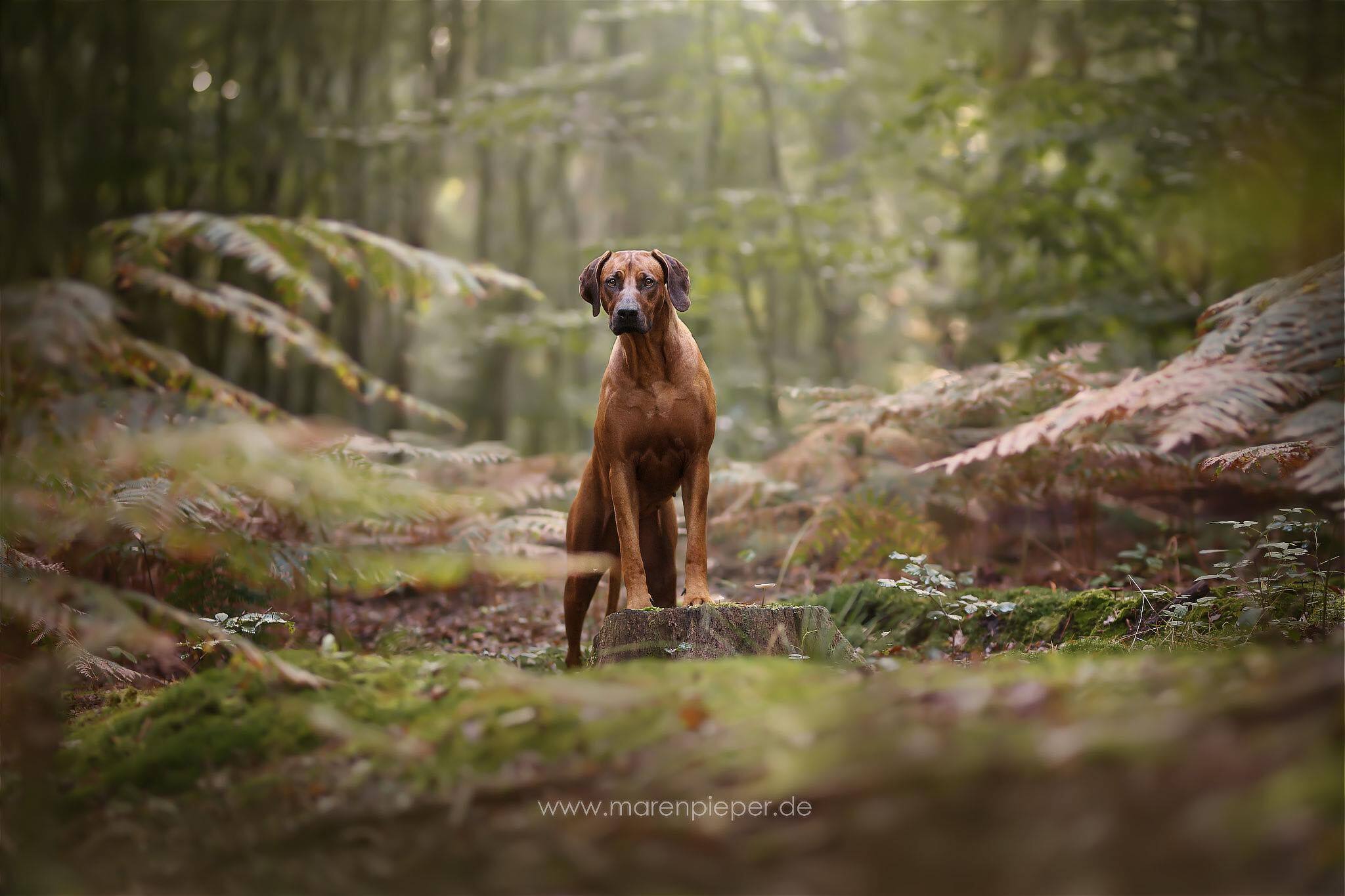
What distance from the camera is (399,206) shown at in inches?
516

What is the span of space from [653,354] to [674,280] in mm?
386

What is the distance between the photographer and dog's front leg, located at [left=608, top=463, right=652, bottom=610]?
4.14 m

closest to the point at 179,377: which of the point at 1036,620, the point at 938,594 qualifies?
the point at 938,594

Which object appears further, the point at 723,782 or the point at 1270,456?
the point at 1270,456

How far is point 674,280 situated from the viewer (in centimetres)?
431

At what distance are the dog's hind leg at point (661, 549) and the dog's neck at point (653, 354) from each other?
79 centimetres

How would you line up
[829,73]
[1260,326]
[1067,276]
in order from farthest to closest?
[829,73]
[1067,276]
[1260,326]

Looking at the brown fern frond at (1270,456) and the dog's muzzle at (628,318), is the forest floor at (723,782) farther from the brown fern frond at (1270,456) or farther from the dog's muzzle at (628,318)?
the brown fern frond at (1270,456)

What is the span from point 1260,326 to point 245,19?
1078 centimetres

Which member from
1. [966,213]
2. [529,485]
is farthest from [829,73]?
[529,485]

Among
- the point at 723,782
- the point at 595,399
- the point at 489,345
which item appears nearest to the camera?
the point at 723,782

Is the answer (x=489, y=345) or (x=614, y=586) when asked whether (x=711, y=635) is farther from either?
(x=489, y=345)

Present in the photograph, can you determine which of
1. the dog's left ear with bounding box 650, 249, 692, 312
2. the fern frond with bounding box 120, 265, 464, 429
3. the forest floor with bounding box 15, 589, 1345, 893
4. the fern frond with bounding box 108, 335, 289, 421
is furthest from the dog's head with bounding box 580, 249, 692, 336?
the fern frond with bounding box 120, 265, 464, 429

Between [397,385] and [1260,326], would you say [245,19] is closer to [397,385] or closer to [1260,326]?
[397,385]
